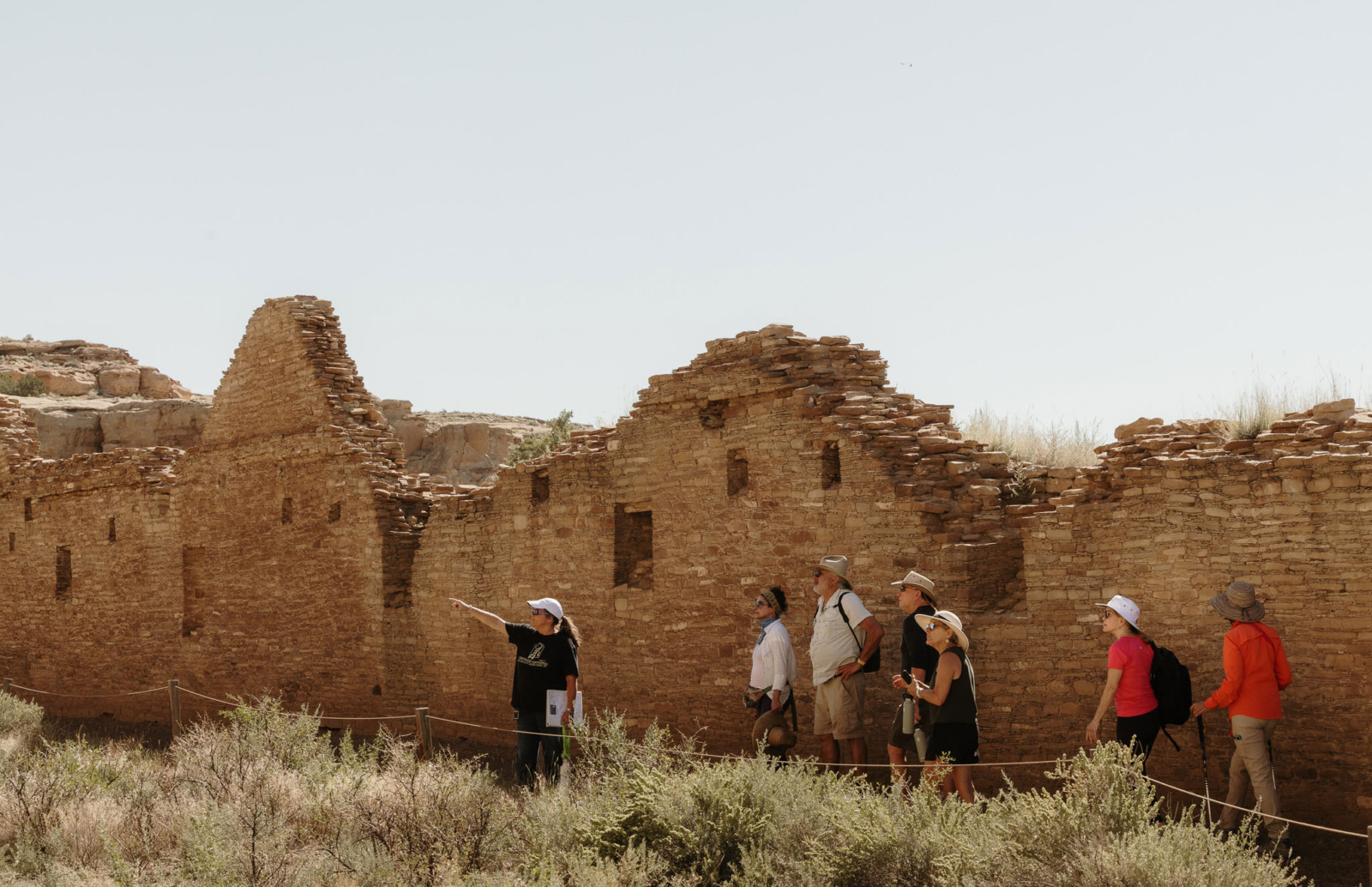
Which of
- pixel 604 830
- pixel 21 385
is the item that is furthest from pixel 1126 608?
pixel 21 385

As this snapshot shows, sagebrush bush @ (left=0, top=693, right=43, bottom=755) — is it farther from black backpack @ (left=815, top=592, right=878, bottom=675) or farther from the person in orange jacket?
the person in orange jacket

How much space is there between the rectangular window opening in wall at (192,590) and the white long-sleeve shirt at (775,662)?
1083 cm

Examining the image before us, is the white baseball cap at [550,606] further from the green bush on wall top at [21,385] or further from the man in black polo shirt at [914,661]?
the green bush on wall top at [21,385]

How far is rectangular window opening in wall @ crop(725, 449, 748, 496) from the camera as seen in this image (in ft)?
36.9

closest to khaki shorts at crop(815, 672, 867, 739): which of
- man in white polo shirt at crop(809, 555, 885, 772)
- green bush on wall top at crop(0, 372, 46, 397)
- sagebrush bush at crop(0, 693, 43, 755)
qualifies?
Answer: man in white polo shirt at crop(809, 555, 885, 772)

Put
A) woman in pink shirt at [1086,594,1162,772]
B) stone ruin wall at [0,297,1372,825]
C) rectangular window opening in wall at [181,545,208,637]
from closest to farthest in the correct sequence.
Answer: woman in pink shirt at [1086,594,1162,772], stone ruin wall at [0,297,1372,825], rectangular window opening in wall at [181,545,208,637]

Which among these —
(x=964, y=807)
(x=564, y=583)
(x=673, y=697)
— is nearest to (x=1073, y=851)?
(x=964, y=807)

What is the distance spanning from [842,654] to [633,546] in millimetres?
3590

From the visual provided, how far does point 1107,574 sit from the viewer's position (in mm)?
8805

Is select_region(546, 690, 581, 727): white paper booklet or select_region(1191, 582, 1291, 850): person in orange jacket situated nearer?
select_region(1191, 582, 1291, 850): person in orange jacket

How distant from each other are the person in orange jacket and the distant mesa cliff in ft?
77.0

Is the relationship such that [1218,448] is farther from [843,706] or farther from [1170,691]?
[843,706]

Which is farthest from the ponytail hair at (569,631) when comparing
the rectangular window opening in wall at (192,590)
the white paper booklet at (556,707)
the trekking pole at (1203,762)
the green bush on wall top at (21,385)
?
the green bush on wall top at (21,385)

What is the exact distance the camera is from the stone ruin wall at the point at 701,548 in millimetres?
8062
